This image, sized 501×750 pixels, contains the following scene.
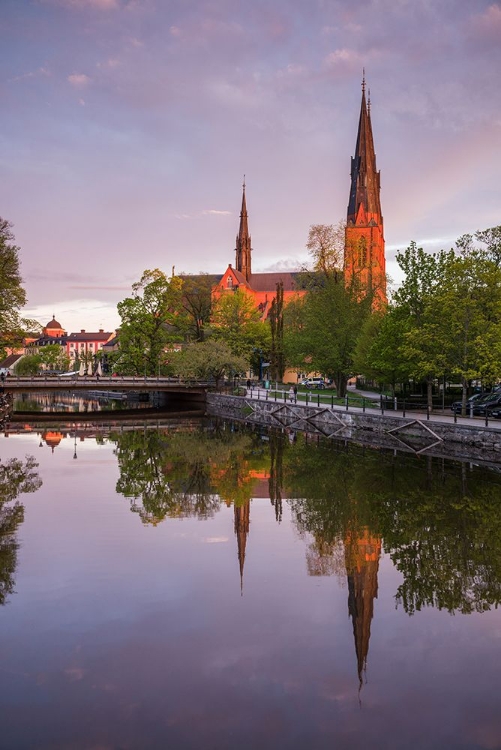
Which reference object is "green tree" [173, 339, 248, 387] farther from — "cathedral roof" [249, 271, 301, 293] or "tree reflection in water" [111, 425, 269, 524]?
"cathedral roof" [249, 271, 301, 293]

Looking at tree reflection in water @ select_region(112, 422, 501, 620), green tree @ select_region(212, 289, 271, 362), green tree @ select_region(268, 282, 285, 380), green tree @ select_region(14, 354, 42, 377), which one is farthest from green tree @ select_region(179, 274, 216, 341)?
green tree @ select_region(14, 354, 42, 377)

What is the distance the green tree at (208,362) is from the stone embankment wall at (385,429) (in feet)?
36.2

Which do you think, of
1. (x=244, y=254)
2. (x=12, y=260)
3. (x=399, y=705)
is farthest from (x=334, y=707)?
(x=244, y=254)

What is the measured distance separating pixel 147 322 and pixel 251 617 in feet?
208

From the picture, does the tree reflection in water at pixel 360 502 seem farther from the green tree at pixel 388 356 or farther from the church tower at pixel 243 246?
the church tower at pixel 243 246

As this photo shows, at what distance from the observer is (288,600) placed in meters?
12.3

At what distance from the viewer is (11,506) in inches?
777

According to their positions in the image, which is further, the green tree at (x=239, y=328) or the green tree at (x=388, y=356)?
the green tree at (x=239, y=328)

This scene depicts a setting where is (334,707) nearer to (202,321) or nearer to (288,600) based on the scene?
(288,600)

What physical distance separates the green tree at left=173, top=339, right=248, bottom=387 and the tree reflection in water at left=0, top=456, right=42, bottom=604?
38.0 m

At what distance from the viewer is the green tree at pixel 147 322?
242 feet

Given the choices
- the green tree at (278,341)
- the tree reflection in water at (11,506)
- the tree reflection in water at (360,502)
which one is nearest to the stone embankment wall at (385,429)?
the tree reflection in water at (360,502)

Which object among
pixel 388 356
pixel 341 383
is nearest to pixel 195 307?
pixel 341 383

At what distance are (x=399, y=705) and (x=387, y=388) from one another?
5263cm
